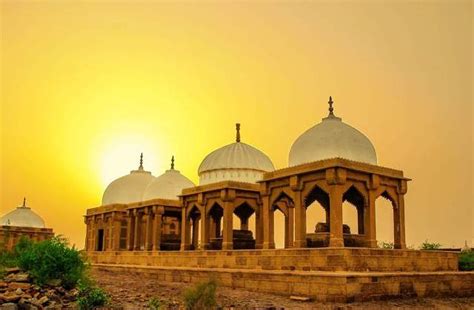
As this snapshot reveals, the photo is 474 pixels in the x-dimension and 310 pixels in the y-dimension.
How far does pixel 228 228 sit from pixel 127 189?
43.6 feet

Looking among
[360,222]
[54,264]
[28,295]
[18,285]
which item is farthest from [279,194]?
[28,295]

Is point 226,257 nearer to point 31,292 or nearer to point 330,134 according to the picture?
point 330,134

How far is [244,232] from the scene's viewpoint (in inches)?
941

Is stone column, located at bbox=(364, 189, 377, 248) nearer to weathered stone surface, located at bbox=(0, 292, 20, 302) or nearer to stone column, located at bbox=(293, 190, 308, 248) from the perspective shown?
stone column, located at bbox=(293, 190, 308, 248)

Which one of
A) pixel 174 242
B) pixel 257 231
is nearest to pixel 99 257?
pixel 174 242

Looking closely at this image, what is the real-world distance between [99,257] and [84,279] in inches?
705

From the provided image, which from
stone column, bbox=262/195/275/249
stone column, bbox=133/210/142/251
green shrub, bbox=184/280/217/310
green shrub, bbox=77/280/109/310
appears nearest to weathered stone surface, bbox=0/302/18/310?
green shrub, bbox=77/280/109/310

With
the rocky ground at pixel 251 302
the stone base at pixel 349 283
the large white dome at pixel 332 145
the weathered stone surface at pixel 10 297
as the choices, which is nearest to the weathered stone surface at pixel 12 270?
the weathered stone surface at pixel 10 297

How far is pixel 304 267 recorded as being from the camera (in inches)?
588

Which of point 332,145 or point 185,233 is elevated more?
point 332,145

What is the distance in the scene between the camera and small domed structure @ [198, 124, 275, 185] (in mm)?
22734

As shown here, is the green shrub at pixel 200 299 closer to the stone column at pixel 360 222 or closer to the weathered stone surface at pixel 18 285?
the weathered stone surface at pixel 18 285

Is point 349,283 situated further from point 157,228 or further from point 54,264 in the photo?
point 157,228

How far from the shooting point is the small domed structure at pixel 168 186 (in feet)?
89.8
